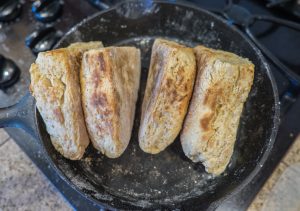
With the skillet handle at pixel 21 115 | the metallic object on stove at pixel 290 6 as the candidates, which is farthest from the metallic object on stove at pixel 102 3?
the metallic object on stove at pixel 290 6

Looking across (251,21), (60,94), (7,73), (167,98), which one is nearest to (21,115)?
(60,94)

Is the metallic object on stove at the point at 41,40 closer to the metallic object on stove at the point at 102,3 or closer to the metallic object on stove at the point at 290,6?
the metallic object on stove at the point at 102,3

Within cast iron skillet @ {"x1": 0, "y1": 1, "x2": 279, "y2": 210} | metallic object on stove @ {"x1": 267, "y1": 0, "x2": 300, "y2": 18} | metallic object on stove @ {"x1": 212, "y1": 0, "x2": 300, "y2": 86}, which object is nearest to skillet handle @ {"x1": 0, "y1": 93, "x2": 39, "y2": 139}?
cast iron skillet @ {"x1": 0, "y1": 1, "x2": 279, "y2": 210}

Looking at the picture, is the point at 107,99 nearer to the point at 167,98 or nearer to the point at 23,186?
the point at 167,98

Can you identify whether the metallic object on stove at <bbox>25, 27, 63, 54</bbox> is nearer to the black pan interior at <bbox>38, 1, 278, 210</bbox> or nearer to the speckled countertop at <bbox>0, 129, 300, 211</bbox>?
the black pan interior at <bbox>38, 1, 278, 210</bbox>

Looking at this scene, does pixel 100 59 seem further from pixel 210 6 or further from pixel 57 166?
pixel 210 6

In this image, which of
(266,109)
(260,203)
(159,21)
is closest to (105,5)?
(159,21)

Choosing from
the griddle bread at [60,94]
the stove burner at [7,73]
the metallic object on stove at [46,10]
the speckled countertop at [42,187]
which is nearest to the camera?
the griddle bread at [60,94]
